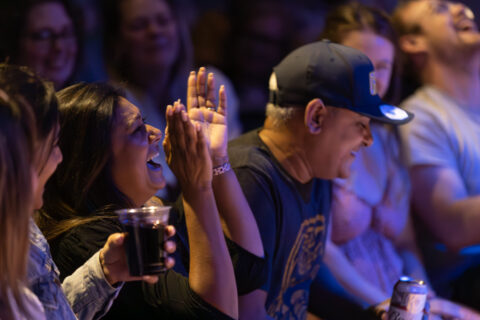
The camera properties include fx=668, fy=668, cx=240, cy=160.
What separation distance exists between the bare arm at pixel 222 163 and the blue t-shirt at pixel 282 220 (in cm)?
12

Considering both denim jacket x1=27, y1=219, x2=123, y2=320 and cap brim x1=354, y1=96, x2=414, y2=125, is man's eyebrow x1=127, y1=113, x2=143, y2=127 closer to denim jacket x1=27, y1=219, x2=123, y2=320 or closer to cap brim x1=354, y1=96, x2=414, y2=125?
denim jacket x1=27, y1=219, x2=123, y2=320

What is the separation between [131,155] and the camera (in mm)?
1741

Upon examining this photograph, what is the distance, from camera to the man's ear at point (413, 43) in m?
3.38

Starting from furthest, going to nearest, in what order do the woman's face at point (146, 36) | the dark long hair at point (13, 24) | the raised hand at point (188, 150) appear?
the woman's face at point (146, 36), the dark long hair at point (13, 24), the raised hand at point (188, 150)

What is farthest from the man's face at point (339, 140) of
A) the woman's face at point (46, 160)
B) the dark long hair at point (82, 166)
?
the woman's face at point (46, 160)

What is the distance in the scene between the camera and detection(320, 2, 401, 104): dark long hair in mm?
2801

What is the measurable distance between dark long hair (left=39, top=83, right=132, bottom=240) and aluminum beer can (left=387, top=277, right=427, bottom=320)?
0.81 m

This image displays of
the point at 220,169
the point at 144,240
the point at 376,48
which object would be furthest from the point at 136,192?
the point at 376,48

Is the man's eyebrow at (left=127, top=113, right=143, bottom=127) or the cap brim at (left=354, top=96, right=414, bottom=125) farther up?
the man's eyebrow at (left=127, top=113, right=143, bottom=127)

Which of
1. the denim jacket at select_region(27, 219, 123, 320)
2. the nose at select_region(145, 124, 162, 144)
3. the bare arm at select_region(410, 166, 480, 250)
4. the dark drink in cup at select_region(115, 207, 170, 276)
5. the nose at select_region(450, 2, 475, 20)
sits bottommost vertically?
the bare arm at select_region(410, 166, 480, 250)

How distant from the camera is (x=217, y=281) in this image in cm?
157

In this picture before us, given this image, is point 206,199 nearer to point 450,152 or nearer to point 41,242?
point 41,242

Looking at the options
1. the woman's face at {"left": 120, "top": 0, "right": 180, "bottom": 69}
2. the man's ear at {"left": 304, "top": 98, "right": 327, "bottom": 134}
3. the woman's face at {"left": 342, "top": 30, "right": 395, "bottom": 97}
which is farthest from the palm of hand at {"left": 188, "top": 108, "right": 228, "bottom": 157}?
the woman's face at {"left": 120, "top": 0, "right": 180, "bottom": 69}

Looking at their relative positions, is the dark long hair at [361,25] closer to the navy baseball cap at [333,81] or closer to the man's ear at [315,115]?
the navy baseball cap at [333,81]
